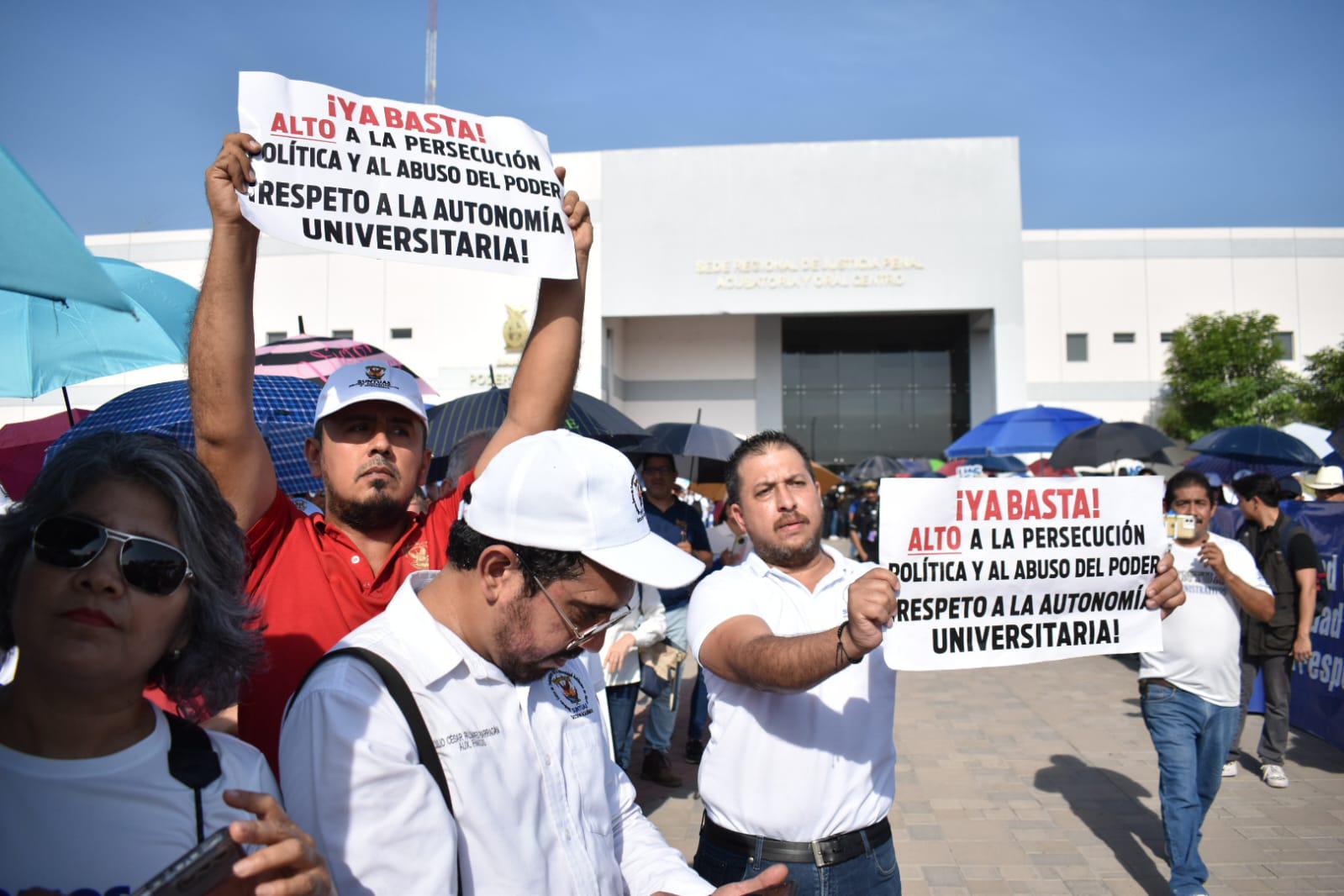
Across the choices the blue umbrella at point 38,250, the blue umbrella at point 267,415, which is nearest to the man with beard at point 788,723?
the blue umbrella at point 38,250

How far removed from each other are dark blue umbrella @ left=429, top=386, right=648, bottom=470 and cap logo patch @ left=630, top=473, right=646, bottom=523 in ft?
13.0

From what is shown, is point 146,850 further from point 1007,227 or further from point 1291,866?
point 1007,227

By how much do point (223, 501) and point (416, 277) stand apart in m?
36.4

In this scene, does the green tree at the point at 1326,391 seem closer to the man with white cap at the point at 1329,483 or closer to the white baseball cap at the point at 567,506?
the man with white cap at the point at 1329,483

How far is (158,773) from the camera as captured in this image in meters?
1.39

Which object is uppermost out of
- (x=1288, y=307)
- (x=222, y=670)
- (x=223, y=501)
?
(x=1288, y=307)

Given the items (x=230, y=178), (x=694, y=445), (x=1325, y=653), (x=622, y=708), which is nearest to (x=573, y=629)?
(x=230, y=178)

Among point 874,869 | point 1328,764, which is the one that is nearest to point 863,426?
point 1328,764

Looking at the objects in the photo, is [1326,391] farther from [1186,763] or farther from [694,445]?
[1186,763]

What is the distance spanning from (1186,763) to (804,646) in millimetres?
3177

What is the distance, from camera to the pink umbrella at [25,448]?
263 inches

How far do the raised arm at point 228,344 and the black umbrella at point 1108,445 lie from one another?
12.4 metres

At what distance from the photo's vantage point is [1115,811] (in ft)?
20.5

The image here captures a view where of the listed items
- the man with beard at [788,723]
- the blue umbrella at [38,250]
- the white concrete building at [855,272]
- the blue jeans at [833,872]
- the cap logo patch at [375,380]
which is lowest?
the blue jeans at [833,872]
